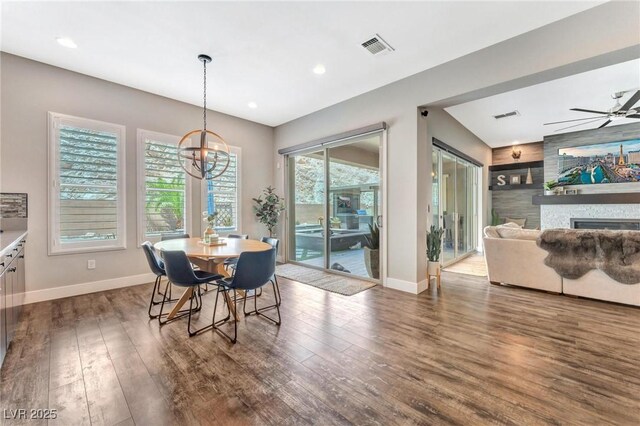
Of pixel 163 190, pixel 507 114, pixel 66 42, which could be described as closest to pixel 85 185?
pixel 163 190

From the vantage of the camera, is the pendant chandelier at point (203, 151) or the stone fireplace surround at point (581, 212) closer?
the pendant chandelier at point (203, 151)

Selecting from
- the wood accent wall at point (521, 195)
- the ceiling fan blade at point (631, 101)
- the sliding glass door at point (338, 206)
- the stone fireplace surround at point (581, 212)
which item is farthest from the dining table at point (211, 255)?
the wood accent wall at point (521, 195)

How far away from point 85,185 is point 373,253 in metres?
4.21

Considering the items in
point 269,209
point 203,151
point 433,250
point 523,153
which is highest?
point 523,153

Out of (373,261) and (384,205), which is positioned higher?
(384,205)

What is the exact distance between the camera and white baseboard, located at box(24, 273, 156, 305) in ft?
10.8

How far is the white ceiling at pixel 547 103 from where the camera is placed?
3.64 m

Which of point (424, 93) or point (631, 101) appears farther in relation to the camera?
point (631, 101)

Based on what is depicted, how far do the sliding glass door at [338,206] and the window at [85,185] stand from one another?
294 centimetres

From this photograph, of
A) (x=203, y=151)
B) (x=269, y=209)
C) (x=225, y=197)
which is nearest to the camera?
(x=203, y=151)

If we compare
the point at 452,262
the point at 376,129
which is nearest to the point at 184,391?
the point at 376,129

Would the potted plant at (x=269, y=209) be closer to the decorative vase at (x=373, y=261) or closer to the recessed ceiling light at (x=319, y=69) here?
the decorative vase at (x=373, y=261)

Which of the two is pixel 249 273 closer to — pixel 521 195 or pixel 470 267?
pixel 470 267

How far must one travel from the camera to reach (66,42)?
→ 293 centimetres
